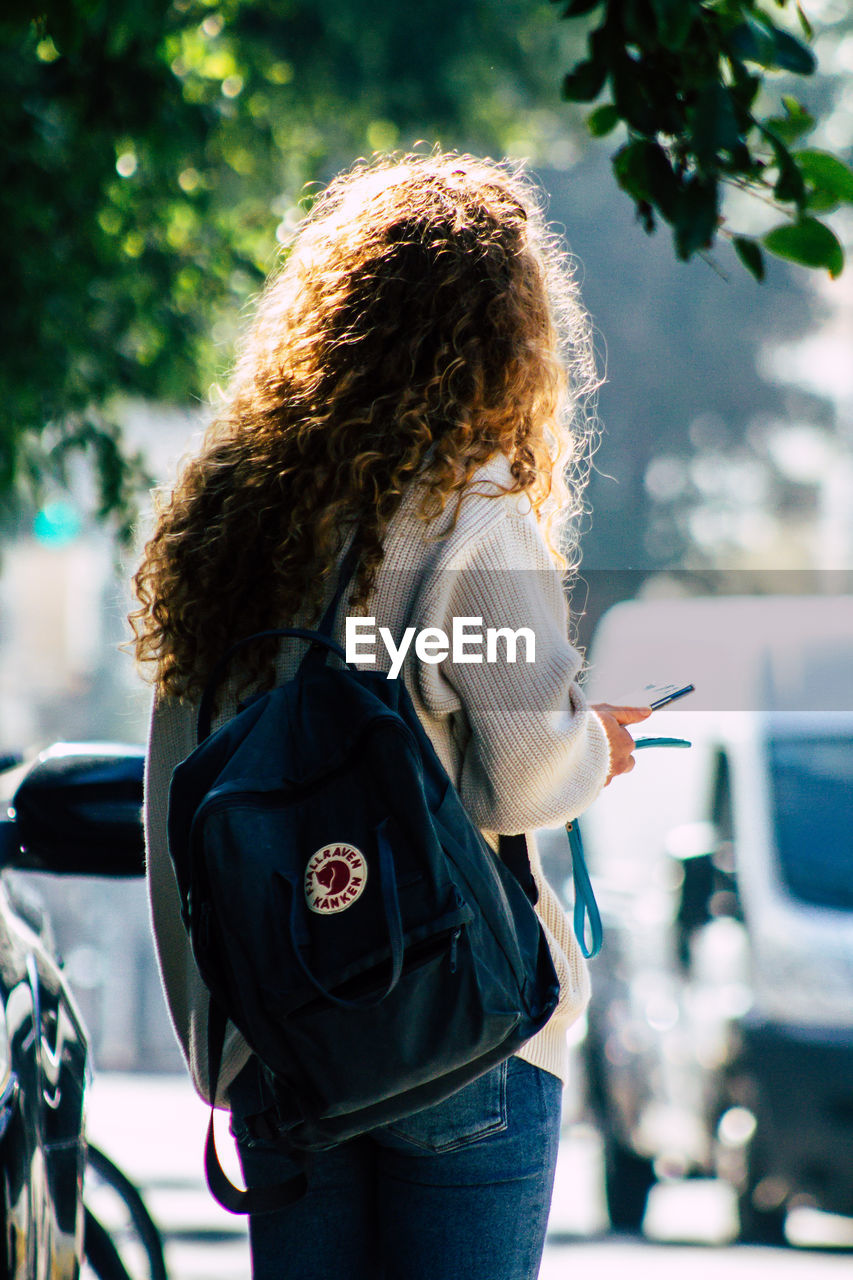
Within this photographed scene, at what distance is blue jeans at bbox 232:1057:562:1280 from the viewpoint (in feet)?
5.87

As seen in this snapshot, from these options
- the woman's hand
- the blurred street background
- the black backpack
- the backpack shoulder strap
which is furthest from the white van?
the black backpack

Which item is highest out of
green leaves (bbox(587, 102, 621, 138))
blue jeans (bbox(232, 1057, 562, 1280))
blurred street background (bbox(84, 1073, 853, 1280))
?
green leaves (bbox(587, 102, 621, 138))

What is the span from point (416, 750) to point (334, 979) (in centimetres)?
25

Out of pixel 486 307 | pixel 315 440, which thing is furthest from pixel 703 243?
pixel 315 440

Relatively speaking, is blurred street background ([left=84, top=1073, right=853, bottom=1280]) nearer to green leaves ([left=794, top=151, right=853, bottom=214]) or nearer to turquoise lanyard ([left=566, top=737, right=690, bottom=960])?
turquoise lanyard ([left=566, top=737, right=690, bottom=960])

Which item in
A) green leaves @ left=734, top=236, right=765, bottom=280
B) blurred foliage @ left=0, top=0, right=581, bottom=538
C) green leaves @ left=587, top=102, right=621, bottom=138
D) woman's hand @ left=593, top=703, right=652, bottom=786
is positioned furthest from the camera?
blurred foliage @ left=0, top=0, right=581, bottom=538

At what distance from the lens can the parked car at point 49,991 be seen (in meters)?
1.88

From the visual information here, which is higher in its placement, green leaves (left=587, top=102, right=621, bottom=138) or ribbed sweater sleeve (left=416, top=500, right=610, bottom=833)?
green leaves (left=587, top=102, right=621, bottom=138)

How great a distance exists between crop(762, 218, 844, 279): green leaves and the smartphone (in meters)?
0.60

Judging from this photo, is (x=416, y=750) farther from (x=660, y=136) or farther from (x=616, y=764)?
(x=660, y=136)

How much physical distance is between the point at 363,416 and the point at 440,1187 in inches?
34.1
